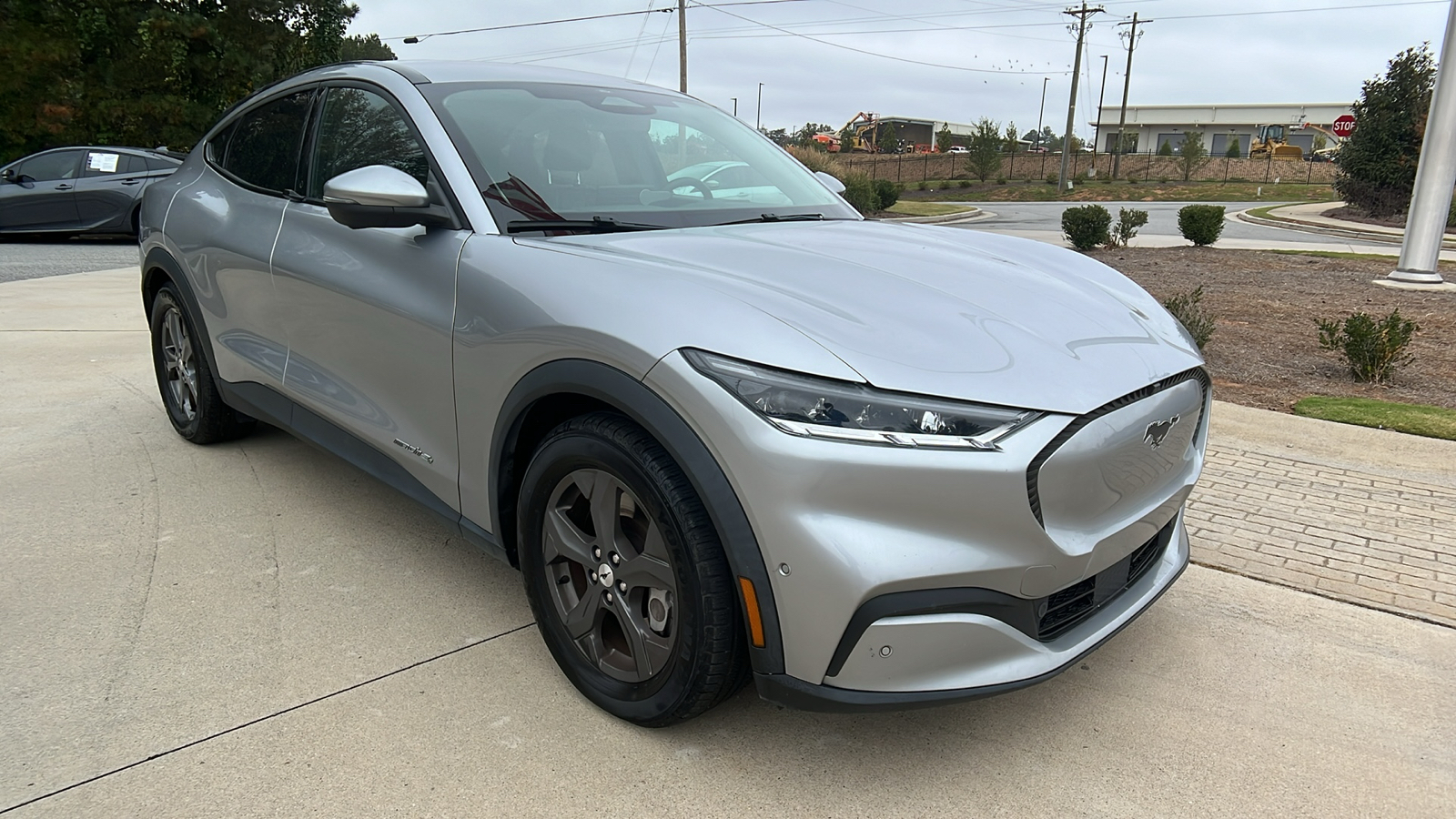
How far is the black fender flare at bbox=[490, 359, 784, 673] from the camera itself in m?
1.94

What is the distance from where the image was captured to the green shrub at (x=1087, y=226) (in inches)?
585

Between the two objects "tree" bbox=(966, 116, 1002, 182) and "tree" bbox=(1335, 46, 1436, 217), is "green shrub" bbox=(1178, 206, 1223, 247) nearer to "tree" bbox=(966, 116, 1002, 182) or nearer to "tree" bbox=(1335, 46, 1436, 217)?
"tree" bbox=(1335, 46, 1436, 217)

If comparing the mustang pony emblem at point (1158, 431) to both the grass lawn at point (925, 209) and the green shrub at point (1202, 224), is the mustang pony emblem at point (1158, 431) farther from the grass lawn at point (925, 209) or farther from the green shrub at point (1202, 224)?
the grass lawn at point (925, 209)

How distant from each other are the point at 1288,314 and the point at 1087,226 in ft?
20.9

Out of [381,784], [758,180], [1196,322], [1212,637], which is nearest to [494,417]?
[381,784]

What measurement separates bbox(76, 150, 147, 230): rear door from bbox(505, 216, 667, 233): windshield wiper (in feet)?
45.5

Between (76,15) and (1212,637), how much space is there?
77.6ft

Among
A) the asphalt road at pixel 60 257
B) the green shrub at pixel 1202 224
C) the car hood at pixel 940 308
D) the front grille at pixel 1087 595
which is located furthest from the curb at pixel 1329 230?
the asphalt road at pixel 60 257

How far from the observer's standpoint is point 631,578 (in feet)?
7.39

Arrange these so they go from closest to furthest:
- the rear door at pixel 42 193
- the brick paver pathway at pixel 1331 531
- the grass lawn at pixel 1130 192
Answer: the brick paver pathway at pixel 1331 531 < the rear door at pixel 42 193 < the grass lawn at pixel 1130 192

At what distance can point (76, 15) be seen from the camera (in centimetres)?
1931

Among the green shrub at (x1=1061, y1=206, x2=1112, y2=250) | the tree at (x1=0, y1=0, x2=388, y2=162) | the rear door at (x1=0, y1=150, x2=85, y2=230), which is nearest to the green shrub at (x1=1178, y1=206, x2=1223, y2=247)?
the green shrub at (x1=1061, y1=206, x2=1112, y2=250)

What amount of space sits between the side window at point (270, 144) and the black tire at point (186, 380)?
2.49ft

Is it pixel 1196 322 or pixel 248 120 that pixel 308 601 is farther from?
pixel 1196 322
